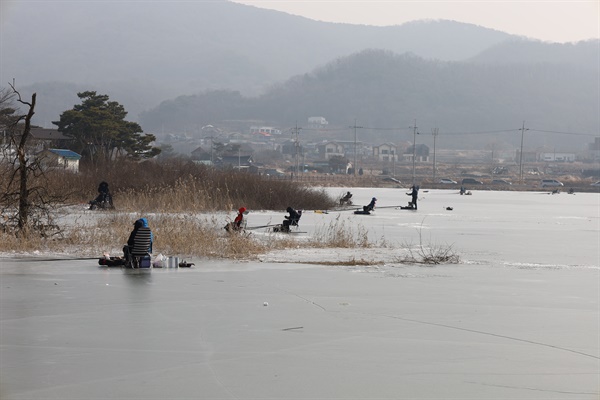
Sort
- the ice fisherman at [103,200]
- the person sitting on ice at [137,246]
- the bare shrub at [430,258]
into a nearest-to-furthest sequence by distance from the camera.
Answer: the person sitting on ice at [137,246], the bare shrub at [430,258], the ice fisherman at [103,200]

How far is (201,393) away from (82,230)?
61.6 ft

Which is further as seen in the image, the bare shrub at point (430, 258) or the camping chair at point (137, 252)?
the bare shrub at point (430, 258)

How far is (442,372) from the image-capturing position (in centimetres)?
1047

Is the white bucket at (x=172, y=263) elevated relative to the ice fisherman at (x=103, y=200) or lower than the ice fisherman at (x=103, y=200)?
lower

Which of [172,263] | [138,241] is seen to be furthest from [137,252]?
[172,263]

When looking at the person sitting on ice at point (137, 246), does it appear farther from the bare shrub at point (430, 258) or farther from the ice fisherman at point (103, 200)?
the ice fisherman at point (103, 200)

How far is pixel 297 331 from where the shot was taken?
42.3ft

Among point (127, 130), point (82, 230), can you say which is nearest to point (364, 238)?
point (82, 230)

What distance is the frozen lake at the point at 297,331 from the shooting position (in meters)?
9.76

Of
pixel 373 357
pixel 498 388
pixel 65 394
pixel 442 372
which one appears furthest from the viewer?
pixel 373 357

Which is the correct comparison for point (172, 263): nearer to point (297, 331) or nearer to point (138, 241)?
point (138, 241)

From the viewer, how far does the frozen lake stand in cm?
976

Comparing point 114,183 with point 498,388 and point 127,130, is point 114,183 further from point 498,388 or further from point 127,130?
point 498,388

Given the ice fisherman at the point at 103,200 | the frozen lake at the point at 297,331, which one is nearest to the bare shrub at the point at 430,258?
the frozen lake at the point at 297,331
